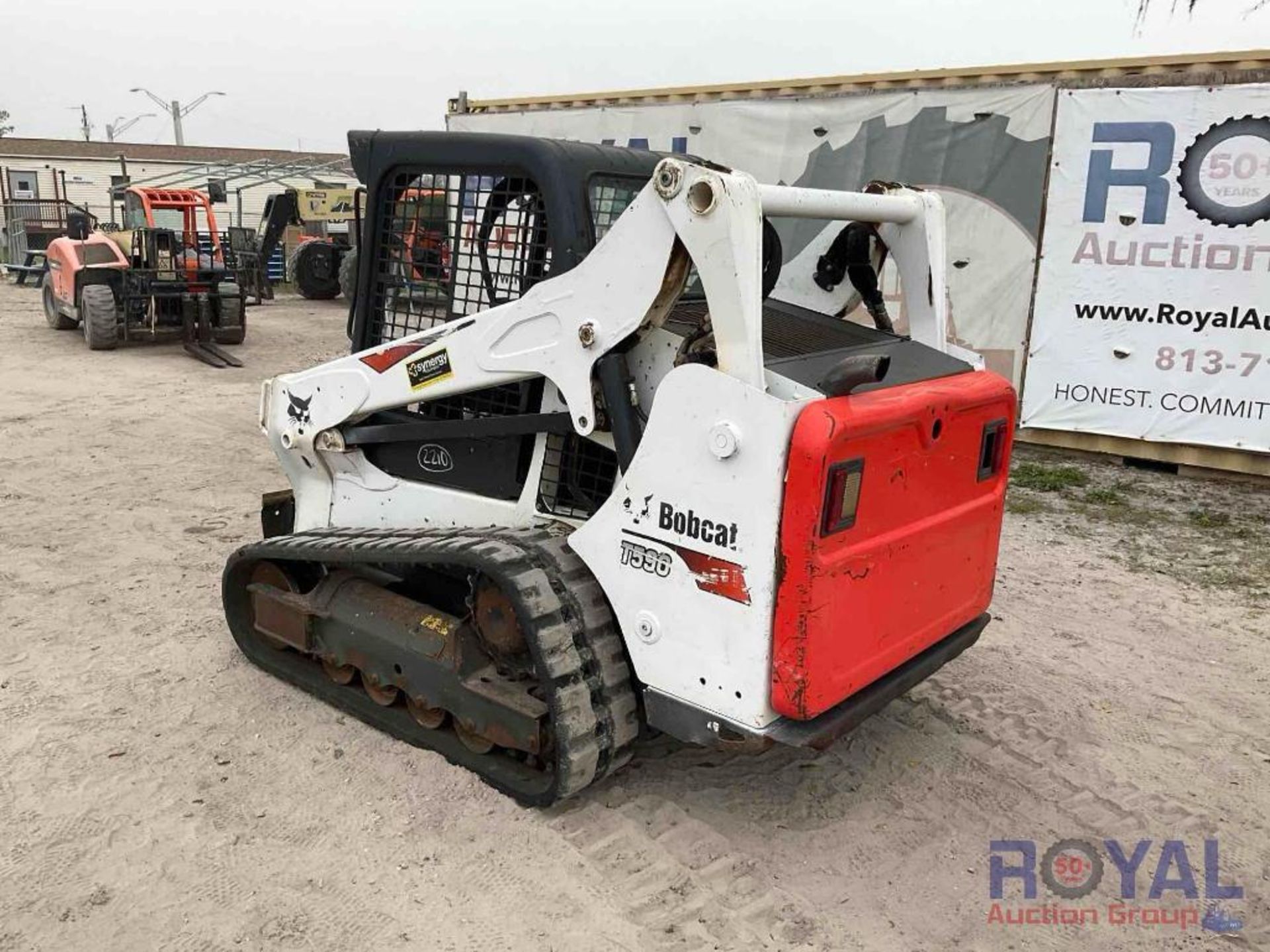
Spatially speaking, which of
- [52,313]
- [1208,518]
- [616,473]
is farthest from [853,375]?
[52,313]

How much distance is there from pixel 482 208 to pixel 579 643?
59.4 inches

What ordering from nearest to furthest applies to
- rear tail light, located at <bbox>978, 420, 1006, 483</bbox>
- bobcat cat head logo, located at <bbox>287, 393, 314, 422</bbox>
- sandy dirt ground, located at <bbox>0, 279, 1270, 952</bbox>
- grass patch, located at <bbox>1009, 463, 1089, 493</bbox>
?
sandy dirt ground, located at <bbox>0, 279, 1270, 952</bbox> < rear tail light, located at <bbox>978, 420, 1006, 483</bbox> < bobcat cat head logo, located at <bbox>287, 393, 314, 422</bbox> < grass patch, located at <bbox>1009, 463, 1089, 493</bbox>

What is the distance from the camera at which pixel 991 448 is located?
339cm

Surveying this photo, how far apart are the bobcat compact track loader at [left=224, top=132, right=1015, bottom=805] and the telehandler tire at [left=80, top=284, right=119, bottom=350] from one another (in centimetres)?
980

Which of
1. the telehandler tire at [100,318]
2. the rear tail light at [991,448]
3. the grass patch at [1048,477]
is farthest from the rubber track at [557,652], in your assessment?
the telehandler tire at [100,318]

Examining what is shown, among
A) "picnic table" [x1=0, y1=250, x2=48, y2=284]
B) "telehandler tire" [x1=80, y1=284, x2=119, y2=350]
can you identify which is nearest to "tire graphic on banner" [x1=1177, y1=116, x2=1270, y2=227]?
"telehandler tire" [x1=80, y1=284, x2=119, y2=350]

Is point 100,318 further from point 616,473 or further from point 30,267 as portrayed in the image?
point 616,473

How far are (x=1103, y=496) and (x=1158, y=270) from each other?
1.82 metres

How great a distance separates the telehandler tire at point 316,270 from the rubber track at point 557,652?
57.8ft

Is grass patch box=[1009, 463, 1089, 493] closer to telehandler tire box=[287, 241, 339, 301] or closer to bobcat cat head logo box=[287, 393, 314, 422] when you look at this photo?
bobcat cat head logo box=[287, 393, 314, 422]

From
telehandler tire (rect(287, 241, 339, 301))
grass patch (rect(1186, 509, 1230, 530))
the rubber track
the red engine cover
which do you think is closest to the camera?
the red engine cover

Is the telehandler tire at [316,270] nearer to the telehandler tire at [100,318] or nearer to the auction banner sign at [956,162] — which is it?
the telehandler tire at [100,318]

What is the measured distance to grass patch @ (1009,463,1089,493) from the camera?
762 centimetres

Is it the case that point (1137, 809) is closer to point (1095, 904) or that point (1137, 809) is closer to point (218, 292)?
point (1095, 904)
